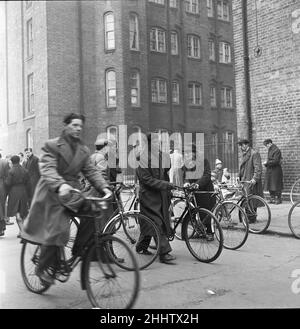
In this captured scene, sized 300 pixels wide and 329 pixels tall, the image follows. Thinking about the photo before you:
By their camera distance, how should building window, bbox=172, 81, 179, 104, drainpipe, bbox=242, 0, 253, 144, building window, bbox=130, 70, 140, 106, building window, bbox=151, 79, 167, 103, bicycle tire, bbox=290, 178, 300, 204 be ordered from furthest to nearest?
1. building window, bbox=172, 81, 179, 104
2. building window, bbox=151, 79, 167, 103
3. building window, bbox=130, 70, 140, 106
4. drainpipe, bbox=242, 0, 253, 144
5. bicycle tire, bbox=290, 178, 300, 204

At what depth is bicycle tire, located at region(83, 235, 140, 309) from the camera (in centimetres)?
391

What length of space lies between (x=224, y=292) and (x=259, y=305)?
599mm

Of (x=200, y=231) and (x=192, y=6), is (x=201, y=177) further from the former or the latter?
(x=192, y=6)

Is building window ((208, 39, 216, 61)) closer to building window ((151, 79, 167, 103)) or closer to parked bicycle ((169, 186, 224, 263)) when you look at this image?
building window ((151, 79, 167, 103))

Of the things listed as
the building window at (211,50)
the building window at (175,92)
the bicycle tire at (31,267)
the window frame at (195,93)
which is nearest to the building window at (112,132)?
the building window at (175,92)

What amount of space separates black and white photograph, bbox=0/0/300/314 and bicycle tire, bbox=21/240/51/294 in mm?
13

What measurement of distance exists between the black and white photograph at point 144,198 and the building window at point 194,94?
12.4 m

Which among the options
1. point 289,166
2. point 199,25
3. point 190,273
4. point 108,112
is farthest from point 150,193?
point 199,25

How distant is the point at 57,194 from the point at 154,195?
2332mm

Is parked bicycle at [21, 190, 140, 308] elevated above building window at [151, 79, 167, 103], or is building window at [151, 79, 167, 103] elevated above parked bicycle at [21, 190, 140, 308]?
building window at [151, 79, 167, 103]

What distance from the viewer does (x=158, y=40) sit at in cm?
2833

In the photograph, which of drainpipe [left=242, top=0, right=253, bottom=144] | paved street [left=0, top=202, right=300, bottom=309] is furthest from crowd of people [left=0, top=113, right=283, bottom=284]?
drainpipe [left=242, top=0, right=253, bottom=144]

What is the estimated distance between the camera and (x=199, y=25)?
1179 inches

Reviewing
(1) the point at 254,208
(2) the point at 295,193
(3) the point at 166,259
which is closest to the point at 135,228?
(3) the point at 166,259
